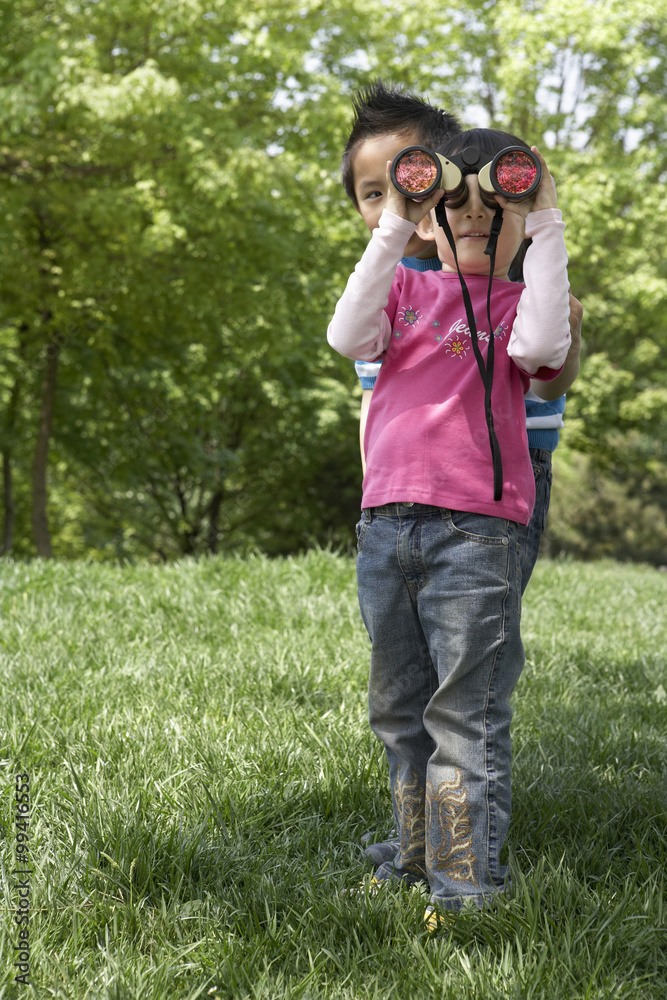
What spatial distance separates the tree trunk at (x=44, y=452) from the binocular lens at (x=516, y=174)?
11.1 meters

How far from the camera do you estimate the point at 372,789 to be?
225cm

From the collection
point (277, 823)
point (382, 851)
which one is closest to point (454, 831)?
point (382, 851)

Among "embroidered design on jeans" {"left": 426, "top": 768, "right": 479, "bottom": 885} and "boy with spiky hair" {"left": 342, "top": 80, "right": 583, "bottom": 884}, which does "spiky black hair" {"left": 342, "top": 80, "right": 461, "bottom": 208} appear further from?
"embroidered design on jeans" {"left": 426, "top": 768, "right": 479, "bottom": 885}

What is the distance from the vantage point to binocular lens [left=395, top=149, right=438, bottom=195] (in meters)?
1.58

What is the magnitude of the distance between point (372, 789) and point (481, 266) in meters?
1.36

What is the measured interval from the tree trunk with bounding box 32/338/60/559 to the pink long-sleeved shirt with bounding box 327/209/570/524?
10.9 meters

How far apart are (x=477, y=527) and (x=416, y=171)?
69cm

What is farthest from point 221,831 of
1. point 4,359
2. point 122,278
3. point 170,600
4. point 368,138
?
point 4,359

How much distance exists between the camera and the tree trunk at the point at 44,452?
1199 centimetres

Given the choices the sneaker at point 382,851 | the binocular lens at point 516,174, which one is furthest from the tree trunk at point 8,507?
the binocular lens at point 516,174

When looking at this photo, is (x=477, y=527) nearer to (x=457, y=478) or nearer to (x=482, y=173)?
(x=457, y=478)

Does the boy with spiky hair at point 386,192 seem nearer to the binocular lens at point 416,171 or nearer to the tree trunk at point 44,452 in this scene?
the binocular lens at point 416,171

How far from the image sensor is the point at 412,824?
Result: 1853mm

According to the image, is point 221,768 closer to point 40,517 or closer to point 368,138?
point 368,138
